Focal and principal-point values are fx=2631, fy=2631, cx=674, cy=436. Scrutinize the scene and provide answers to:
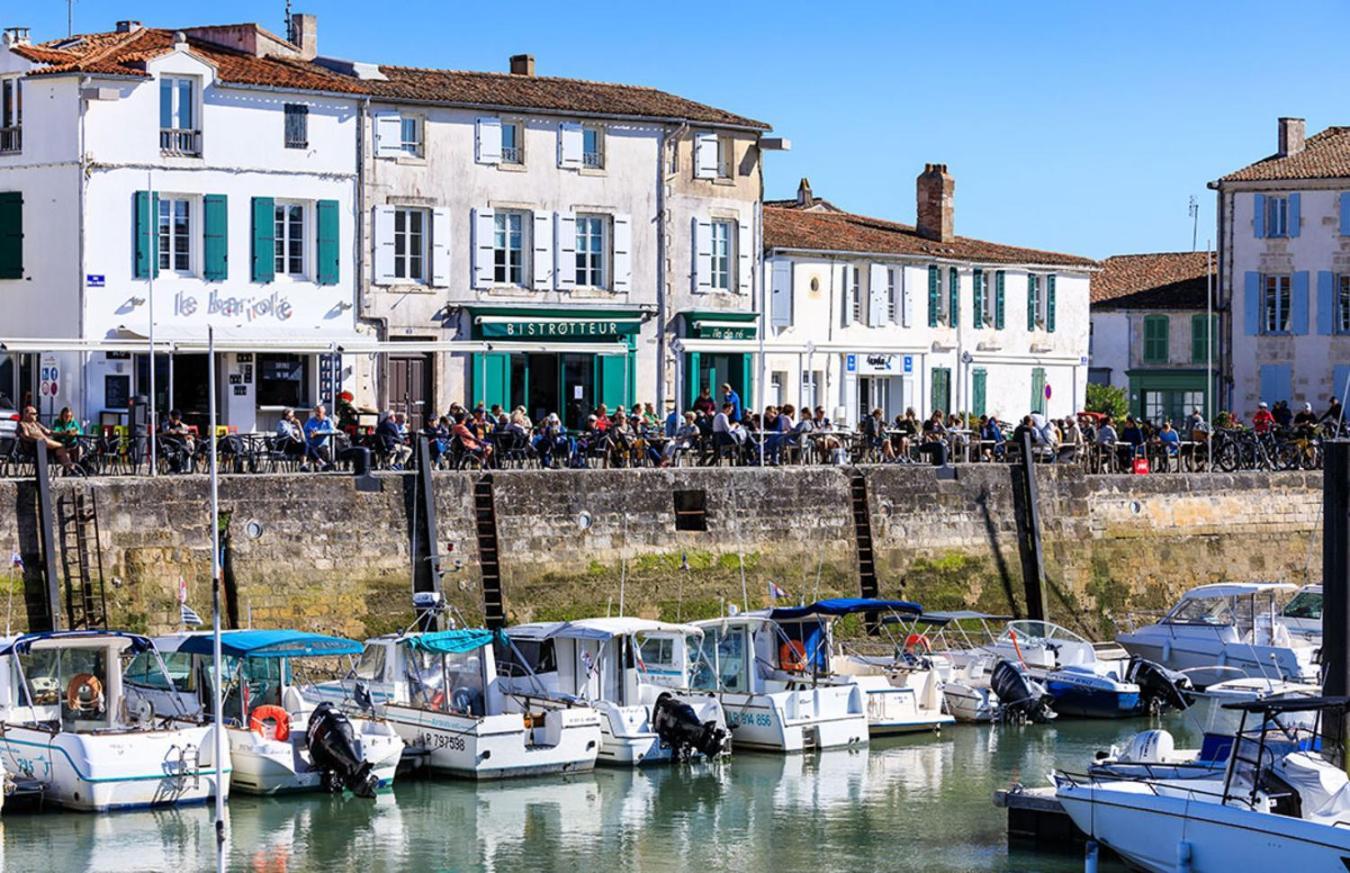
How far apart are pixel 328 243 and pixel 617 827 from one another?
1823 centimetres

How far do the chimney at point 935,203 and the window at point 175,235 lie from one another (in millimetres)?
22078

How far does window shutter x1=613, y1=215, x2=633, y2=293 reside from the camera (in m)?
50.9

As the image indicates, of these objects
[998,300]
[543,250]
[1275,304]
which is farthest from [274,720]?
[1275,304]

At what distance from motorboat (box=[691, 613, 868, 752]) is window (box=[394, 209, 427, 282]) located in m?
13.0

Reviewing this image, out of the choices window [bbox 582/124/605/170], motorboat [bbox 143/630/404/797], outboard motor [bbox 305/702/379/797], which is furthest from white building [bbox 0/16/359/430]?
outboard motor [bbox 305/702/379/797]

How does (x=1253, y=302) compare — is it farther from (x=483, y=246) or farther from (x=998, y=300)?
(x=483, y=246)

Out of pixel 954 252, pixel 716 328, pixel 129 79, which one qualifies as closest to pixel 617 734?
pixel 129 79

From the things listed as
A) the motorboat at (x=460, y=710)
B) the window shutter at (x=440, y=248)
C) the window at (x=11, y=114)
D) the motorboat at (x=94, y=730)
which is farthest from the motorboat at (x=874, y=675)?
the window at (x=11, y=114)

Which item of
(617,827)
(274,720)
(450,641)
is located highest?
(450,641)

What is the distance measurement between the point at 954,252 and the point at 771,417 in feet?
51.7

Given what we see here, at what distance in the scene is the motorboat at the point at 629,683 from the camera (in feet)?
113

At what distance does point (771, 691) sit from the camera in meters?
36.8

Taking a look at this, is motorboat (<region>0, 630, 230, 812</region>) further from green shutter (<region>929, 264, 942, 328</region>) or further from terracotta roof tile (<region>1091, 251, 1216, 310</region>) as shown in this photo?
terracotta roof tile (<region>1091, 251, 1216, 310</region>)

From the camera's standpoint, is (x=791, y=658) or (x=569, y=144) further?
(x=569, y=144)
